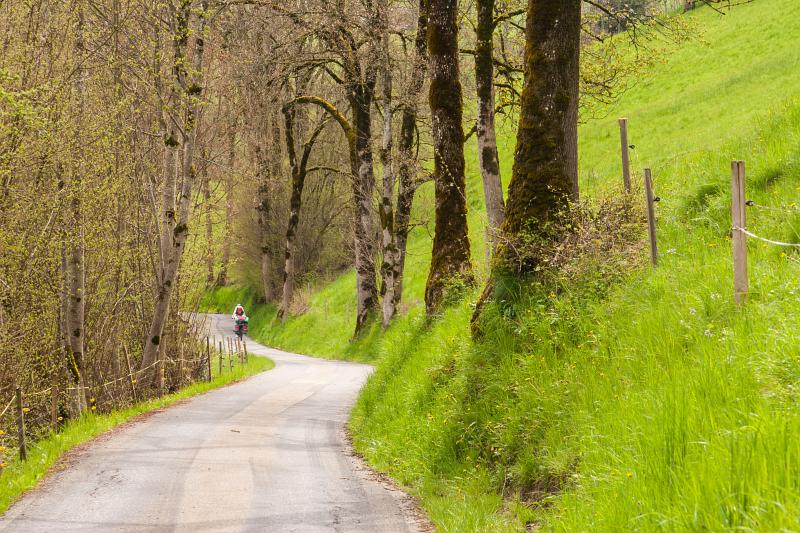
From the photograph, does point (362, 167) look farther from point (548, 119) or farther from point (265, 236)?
point (265, 236)

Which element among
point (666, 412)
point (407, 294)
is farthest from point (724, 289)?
point (407, 294)

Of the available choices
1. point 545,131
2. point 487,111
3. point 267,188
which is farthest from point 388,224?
point 267,188

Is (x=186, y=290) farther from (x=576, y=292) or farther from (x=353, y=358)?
(x=576, y=292)

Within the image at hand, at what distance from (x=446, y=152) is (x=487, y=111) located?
1030mm

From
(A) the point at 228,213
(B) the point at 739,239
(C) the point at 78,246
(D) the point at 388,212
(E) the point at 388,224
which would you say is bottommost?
(B) the point at 739,239

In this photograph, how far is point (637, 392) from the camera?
19.9 feet

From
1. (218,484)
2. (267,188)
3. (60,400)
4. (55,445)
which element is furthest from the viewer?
(267,188)

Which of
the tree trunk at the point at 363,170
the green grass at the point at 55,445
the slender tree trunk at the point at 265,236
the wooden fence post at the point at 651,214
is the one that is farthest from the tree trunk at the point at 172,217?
the slender tree trunk at the point at 265,236

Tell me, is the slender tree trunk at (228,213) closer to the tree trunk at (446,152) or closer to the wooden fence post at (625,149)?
the tree trunk at (446,152)

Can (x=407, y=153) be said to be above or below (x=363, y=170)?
below

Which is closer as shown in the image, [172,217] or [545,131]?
[545,131]

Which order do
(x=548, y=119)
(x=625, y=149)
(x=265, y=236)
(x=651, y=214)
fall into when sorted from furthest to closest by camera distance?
(x=265, y=236) < (x=548, y=119) < (x=625, y=149) < (x=651, y=214)

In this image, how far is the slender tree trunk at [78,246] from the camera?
1557 cm

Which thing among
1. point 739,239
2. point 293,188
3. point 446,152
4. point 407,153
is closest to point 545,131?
point 739,239
